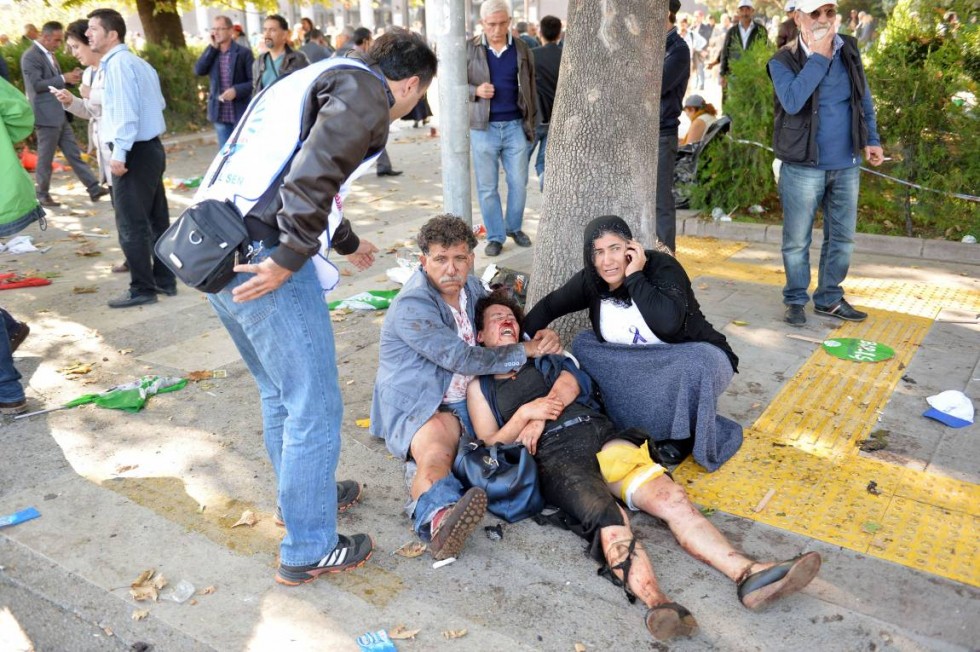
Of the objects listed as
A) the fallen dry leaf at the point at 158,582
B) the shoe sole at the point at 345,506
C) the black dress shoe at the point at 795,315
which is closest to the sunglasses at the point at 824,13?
the black dress shoe at the point at 795,315

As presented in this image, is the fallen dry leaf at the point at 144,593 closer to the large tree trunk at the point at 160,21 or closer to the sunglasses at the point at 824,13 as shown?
the sunglasses at the point at 824,13

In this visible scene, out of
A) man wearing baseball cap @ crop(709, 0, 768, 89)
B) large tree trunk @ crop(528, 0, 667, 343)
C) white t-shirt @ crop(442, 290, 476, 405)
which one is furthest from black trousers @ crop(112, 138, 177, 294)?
man wearing baseball cap @ crop(709, 0, 768, 89)

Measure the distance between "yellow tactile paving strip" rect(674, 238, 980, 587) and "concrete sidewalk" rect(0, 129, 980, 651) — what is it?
0.10 ft

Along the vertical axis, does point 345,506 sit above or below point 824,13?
below

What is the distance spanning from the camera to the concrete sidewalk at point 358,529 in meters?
2.94

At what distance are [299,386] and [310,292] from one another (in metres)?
0.33

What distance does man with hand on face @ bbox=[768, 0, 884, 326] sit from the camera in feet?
17.5

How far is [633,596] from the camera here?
304 centimetres

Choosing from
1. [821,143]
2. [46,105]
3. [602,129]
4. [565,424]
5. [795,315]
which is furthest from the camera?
[46,105]

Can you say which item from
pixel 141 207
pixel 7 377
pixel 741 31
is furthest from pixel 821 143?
pixel 741 31

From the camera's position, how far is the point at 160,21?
53.3 feet

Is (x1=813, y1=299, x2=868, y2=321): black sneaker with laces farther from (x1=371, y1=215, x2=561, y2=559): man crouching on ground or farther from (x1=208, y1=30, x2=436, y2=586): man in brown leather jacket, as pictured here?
(x1=208, y1=30, x2=436, y2=586): man in brown leather jacket

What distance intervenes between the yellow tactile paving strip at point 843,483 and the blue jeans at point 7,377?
3.59m

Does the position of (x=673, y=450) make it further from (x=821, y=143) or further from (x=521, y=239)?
(x=521, y=239)
